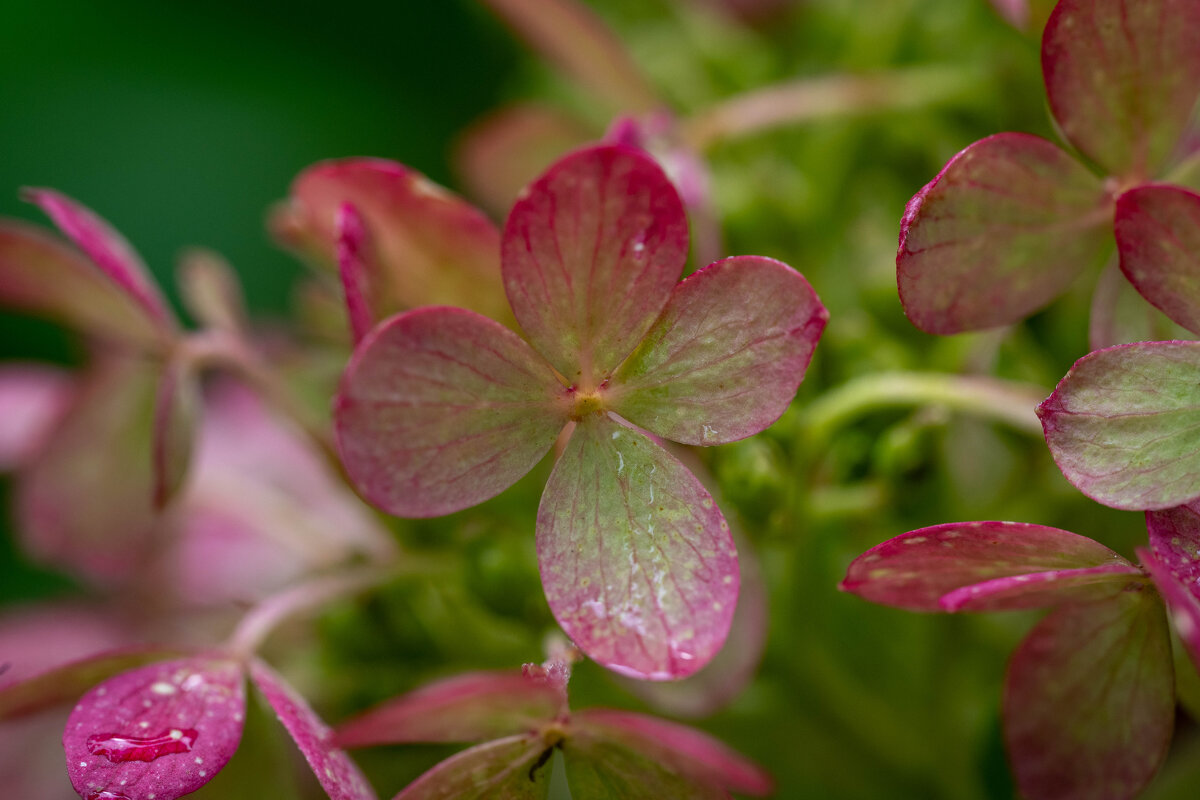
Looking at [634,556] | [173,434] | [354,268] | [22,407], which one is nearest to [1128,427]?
[634,556]

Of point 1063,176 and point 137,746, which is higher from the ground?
point 1063,176

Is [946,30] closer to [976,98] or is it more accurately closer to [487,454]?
[976,98]

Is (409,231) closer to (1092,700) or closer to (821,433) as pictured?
(821,433)

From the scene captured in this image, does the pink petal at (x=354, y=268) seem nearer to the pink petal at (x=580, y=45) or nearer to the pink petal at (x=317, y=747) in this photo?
the pink petal at (x=317, y=747)

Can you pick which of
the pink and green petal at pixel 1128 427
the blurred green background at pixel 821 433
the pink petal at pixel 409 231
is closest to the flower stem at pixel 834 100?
the blurred green background at pixel 821 433

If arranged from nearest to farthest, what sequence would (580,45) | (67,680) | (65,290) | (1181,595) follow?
(1181,595) < (67,680) < (65,290) < (580,45)

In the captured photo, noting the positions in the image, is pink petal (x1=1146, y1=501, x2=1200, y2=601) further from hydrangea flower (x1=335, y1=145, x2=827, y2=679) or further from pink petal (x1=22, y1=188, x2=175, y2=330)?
pink petal (x1=22, y1=188, x2=175, y2=330)

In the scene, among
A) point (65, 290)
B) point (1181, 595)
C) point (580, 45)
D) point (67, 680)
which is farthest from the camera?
point (580, 45)
